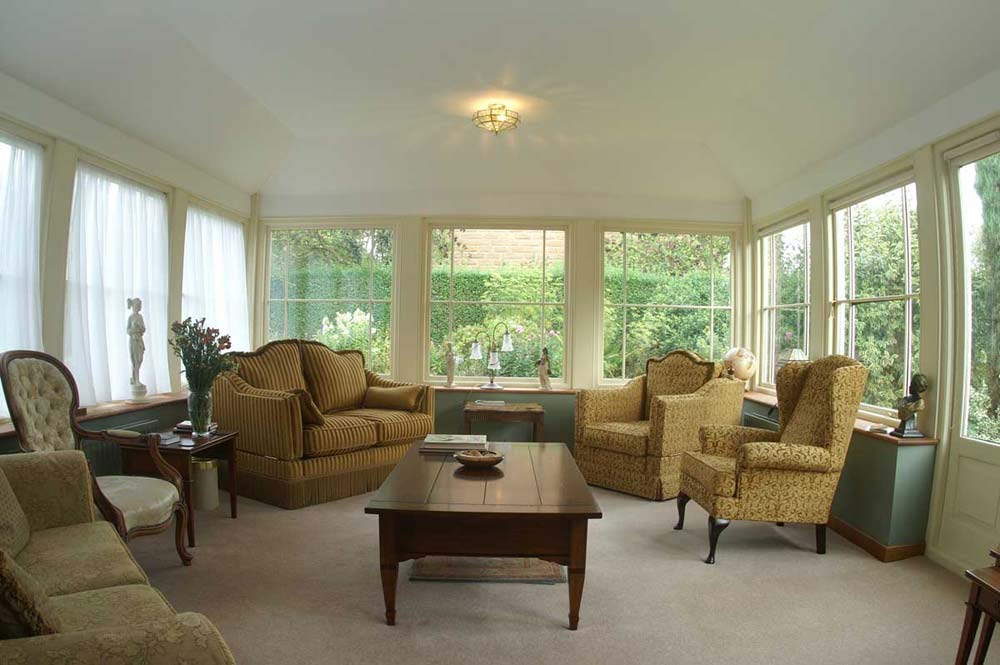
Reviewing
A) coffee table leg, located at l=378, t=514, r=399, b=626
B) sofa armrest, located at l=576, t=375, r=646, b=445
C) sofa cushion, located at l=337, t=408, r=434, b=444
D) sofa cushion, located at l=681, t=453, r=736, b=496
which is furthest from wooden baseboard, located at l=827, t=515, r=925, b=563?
sofa cushion, located at l=337, t=408, r=434, b=444

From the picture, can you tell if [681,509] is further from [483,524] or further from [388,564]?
[388,564]

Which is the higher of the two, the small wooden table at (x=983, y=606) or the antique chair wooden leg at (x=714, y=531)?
the small wooden table at (x=983, y=606)

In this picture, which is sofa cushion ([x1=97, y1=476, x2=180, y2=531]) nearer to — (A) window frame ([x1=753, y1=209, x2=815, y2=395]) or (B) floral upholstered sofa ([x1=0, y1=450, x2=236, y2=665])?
(B) floral upholstered sofa ([x1=0, y1=450, x2=236, y2=665])

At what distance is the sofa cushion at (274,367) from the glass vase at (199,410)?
822 mm

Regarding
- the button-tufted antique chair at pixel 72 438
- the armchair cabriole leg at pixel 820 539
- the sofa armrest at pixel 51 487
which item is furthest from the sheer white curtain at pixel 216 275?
the armchair cabriole leg at pixel 820 539

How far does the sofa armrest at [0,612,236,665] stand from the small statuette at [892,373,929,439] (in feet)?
11.0

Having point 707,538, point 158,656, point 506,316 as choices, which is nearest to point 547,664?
point 158,656

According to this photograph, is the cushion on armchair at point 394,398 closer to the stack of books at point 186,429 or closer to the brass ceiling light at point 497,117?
the stack of books at point 186,429

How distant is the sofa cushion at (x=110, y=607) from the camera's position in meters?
1.54

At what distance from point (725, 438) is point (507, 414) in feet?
5.88

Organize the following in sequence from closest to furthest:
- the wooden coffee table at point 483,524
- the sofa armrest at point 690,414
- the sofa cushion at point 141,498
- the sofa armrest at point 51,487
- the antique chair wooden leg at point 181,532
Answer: the sofa armrest at point 51,487
the wooden coffee table at point 483,524
the sofa cushion at point 141,498
the antique chair wooden leg at point 181,532
the sofa armrest at point 690,414

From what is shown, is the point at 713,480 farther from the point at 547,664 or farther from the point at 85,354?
the point at 85,354

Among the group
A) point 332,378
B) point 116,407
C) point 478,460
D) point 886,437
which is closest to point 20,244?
point 116,407

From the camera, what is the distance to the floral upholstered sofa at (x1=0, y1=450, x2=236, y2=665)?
42.8 inches
